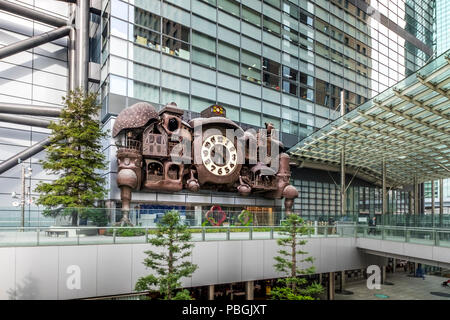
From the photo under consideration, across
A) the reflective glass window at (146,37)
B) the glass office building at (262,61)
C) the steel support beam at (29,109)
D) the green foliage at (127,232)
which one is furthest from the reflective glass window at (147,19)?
the green foliage at (127,232)

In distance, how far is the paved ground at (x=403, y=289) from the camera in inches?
1122

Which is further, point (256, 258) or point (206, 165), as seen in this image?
point (206, 165)

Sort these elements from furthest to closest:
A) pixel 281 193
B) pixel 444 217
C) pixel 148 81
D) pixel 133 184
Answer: pixel 281 193 → pixel 148 81 → pixel 444 217 → pixel 133 184

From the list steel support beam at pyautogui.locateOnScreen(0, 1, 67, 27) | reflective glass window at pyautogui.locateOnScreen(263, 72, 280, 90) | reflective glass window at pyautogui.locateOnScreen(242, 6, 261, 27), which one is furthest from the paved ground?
steel support beam at pyautogui.locateOnScreen(0, 1, 67, 27)

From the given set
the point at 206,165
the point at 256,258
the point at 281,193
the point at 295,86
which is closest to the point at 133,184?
the point at 206,165

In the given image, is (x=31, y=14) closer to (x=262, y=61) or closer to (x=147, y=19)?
(x=147, y=19)

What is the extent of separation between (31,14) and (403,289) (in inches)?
1548

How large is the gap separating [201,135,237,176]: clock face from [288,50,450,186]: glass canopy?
9316 millimetres

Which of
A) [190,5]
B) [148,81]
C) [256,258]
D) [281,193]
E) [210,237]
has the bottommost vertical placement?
[256,258]

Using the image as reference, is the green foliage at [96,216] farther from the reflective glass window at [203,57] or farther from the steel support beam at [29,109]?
the reflective glass window at [203,57]

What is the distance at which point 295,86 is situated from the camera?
40312 mm

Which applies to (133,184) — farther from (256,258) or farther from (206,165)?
(256,258)

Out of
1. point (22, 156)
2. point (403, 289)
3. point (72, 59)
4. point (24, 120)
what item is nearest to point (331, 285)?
point (403, 289)
